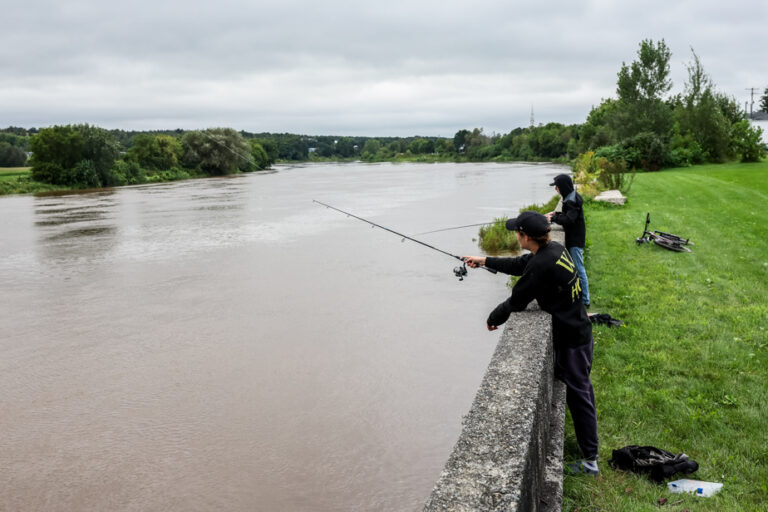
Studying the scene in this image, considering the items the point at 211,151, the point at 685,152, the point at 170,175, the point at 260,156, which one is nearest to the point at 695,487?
the point at 685,152

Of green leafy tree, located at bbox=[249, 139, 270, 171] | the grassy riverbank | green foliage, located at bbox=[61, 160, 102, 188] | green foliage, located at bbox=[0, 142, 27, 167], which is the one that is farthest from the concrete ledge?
green foliage, located at bbox=[0, 142, 27, 167]

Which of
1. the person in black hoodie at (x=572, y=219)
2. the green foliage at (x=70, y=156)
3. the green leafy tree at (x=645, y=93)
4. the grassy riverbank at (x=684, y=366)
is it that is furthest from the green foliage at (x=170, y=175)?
the person in black hoodie at (x=572, y=219)

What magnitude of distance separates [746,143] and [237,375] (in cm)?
4032

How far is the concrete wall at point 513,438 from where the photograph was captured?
2.65 meters

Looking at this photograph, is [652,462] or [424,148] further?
[424,148]

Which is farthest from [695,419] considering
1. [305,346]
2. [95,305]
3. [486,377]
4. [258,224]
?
[258,224]

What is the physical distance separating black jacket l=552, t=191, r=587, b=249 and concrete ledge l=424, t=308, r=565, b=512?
9.48ft

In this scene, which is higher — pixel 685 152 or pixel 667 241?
pixel 685 152

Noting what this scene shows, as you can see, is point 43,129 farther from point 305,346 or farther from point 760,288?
point 760,288

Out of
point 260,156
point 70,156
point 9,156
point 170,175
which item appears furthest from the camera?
point 260,156

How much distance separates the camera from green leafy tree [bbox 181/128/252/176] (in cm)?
6994

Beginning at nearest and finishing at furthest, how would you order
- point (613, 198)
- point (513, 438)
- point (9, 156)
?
point (513, 438) → point (613, 198) → point (9, 156)

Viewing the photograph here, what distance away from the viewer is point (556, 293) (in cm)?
391

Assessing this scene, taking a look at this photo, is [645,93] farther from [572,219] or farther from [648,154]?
[572,219]
